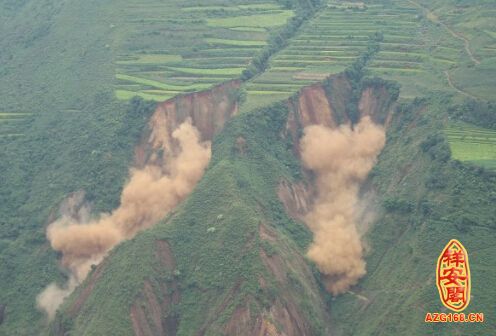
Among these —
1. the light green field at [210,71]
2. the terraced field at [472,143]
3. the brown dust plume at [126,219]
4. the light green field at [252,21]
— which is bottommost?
the brown dust plume at [126,219]

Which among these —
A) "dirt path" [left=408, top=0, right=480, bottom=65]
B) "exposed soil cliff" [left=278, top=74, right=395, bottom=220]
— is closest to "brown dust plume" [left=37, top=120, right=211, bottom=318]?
"exposed soil cliff" [left=278, top=74, right=395, bottom=220]

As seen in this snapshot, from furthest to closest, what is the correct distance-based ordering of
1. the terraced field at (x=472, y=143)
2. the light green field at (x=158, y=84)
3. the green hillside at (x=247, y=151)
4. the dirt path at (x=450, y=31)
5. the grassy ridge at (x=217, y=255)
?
the dirt path at (x=450, y=31) → the light green field at (x=158, y=84) → the terraced field at (x=472, y=143) → the green hillside at (x=247, y=151) → the grassy ridge at (x=217, y=255)

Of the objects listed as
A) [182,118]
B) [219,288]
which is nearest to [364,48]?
[182,118]

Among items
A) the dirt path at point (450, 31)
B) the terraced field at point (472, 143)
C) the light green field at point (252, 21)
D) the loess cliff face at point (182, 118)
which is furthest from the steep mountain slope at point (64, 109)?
the terraced field at point (472, 143)

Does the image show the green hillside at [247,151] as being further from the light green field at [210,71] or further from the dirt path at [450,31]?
the dirt path at [450,31]

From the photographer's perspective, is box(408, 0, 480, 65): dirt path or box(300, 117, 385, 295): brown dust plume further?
box(408, 0, 480, 65): dirt path

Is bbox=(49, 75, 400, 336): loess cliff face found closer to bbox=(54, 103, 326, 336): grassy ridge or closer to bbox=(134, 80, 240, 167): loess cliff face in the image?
bbox=(54, 103, 326, 336): grassy ridge
